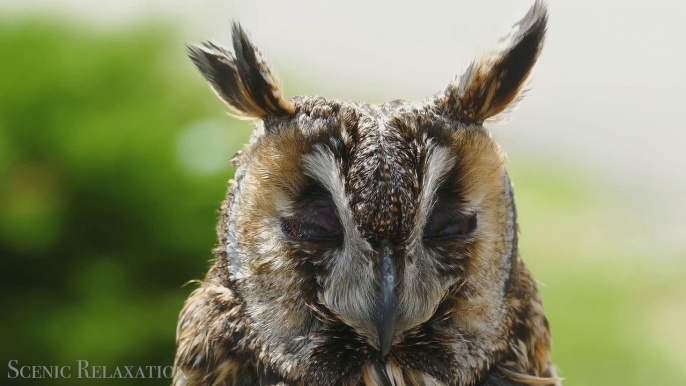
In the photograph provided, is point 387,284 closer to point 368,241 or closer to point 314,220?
point 368,241

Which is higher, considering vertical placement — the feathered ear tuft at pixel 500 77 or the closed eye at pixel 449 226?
the feathered ear tuft at pixel 500 77

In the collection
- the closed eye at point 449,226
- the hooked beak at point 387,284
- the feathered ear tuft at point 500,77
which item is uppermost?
the feathered ear tuft at point 500,77

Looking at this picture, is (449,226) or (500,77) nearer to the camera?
(449,226)

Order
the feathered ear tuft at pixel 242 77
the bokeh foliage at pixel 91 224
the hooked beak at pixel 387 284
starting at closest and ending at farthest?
the hooked beak at pixel 387 284, the feathered ear tuft at pixel 242 77, the bokeh foliage at pixel 91 224

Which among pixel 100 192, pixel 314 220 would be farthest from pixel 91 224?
pixel 314 220

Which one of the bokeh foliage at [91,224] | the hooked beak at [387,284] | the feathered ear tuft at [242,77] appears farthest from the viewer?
the bokeh foliage at [91,224]

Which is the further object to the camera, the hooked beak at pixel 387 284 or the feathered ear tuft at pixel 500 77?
the feathered ear tuft at pixel 500 77

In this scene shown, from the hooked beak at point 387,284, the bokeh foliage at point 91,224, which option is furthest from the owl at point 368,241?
the bokeh foliage at point 91,224

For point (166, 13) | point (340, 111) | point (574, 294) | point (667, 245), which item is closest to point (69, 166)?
point (166, 13)

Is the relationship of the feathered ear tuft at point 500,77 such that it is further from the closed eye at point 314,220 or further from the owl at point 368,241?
the closed eye at point 314,220

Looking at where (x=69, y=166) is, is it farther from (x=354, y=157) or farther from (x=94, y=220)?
(x=354, y=157)
